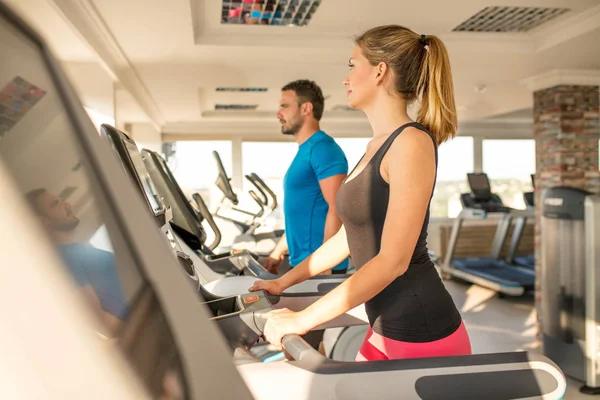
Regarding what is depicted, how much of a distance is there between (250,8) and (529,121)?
844 cm

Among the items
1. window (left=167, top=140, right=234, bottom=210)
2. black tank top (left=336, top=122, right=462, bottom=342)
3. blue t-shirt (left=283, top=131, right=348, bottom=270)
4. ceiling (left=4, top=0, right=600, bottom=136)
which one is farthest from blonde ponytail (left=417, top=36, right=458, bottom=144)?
window (left=167, top=140, right=234, bottom=210)

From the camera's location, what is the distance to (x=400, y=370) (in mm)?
914

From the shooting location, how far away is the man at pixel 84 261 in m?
0.29

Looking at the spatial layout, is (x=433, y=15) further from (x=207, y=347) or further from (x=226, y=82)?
(x=207, y=347)

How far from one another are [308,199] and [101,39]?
2.60 meters

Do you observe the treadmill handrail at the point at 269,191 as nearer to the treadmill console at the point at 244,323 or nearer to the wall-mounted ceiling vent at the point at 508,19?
the wall-mounted ceiling vent at the point at 508,19

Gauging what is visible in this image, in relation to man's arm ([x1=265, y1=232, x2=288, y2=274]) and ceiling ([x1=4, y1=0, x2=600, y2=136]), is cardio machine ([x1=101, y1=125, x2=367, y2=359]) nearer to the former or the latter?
man's arm ([x1=265, y1=232, x2=288, y2=274])

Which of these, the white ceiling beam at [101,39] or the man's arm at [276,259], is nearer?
the man's arm at [276,259]

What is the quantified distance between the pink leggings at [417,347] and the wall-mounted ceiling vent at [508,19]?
126 inches

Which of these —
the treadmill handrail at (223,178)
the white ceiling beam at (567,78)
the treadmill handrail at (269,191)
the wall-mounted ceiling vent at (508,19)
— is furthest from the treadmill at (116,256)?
the treadmill handrail at (269,191)

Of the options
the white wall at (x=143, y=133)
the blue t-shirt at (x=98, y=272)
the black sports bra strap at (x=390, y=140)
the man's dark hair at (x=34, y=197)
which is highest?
the white wall at (x=143, y=133)

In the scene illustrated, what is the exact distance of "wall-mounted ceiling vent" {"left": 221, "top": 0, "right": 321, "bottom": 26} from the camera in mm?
3670

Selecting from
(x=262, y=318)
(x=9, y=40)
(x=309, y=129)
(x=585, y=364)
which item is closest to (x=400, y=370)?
(x=262, y=318)

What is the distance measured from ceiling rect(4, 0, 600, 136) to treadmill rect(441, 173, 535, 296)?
1.73 m
